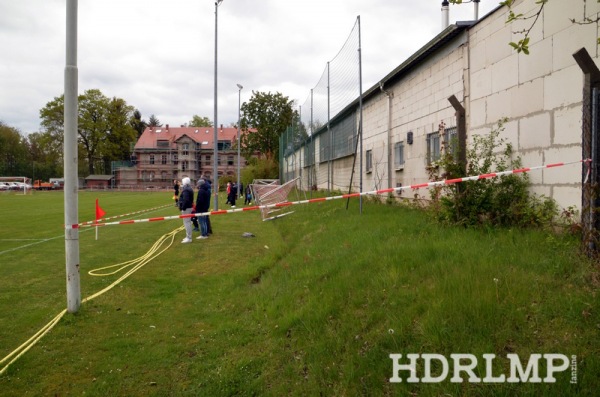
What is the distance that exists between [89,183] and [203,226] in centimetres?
8605

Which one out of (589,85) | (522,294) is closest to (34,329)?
(522,294)

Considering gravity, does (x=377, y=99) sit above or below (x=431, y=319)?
above


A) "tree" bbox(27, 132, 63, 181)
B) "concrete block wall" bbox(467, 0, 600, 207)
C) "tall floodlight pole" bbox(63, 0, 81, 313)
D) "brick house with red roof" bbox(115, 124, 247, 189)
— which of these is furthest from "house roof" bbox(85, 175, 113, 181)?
"concrete block wall" bbox(467, 0, 600, 207)

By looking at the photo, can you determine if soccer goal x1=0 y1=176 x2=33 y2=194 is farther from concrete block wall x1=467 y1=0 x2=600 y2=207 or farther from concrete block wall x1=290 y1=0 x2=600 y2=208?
concrete block wall x1=467 y1=0 x2=600 y2=207

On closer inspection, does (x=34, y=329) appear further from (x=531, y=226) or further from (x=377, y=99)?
(x=377, y=99)

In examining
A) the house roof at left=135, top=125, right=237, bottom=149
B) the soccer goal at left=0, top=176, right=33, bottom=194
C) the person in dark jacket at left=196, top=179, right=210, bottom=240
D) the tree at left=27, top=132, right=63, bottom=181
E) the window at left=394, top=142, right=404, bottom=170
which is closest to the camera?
the person in dark jacket at left=196, top=179, right=210, bottom=240

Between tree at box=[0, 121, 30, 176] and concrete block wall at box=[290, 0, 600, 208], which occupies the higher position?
tree at box=[0, 121, 30, 176]

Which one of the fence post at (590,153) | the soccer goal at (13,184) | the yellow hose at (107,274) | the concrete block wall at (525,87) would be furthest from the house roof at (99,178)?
the fence post at (590,153)

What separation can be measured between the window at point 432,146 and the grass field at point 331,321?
320 centimetres

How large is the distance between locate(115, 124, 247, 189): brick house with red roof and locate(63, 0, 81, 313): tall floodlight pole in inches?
3221

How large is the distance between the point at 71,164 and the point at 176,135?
90.6 meters

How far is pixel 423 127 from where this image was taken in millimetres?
11320

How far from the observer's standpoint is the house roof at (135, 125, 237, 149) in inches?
3563

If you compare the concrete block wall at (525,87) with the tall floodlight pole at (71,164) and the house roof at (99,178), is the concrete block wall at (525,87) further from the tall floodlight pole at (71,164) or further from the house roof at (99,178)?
the house roof at (99,178)
